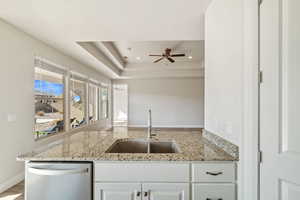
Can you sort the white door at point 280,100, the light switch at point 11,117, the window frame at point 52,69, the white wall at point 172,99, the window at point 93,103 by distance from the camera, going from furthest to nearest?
1. the white wall at point 172,99
2. the window at point 93,103
3. the window frame at point 52,69
4. the light switch at point 11,117
5. the white door at point 280,100

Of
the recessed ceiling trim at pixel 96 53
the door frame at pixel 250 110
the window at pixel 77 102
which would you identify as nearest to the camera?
the door frame at pixel 250 110

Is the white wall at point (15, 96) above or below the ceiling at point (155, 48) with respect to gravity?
below

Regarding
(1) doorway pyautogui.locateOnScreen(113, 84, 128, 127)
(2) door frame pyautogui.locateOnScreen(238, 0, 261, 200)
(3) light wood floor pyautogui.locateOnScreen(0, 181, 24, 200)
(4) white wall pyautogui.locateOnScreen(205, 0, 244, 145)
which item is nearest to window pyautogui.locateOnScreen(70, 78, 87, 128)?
(3) light wood floor pyautogui.locateOnScreen(0, 181, 24, 200)

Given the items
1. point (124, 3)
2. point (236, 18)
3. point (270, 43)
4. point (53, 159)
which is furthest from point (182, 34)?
point (53, 159)

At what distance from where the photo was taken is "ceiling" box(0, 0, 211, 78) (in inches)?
92.6

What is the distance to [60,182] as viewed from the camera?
4.68 feet

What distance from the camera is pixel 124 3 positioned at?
7.63 feet

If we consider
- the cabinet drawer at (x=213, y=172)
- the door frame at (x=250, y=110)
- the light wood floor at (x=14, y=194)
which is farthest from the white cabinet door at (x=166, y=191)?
the light wood floor at (x=14, y=194)

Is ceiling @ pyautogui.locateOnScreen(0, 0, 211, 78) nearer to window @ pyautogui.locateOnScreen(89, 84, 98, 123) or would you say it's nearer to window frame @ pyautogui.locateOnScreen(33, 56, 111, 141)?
window frame @ pyautogui.locateOnScreen(33, 56, 111, 141)

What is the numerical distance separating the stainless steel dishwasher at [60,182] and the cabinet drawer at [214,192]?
800 mm

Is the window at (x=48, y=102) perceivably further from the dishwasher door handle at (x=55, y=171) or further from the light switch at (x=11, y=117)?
the dishwasher door handle at (x=55, y=171)

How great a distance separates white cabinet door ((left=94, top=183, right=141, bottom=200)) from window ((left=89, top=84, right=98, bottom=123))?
5.73 m

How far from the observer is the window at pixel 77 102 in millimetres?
5403

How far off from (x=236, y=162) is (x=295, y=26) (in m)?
A: 0.96
